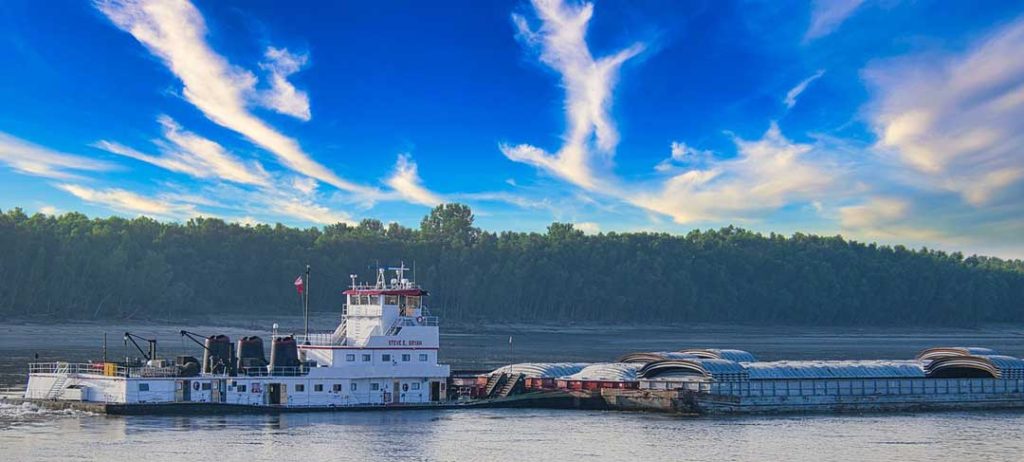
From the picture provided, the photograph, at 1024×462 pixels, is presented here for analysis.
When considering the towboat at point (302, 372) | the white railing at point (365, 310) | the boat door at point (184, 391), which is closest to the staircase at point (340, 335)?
the towboat at point (302, 372)

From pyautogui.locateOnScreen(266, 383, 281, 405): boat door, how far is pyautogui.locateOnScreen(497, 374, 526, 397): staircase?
14009 millimetres

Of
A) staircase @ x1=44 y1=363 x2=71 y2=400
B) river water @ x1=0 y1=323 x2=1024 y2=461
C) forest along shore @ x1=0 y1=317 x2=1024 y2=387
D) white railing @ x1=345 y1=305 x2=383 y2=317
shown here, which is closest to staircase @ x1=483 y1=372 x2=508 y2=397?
river water @ x1=0 y1=323 x2=1024 y2=461

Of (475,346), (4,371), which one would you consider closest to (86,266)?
(475,346)

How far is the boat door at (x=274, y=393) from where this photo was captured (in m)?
59.2

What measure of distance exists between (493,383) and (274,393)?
1444cm

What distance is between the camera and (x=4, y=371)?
267 feet

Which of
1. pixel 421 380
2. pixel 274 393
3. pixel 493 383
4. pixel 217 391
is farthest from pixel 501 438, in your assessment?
pixel 493 383

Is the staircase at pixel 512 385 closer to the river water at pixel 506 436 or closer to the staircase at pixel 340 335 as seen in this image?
the river water at pixel 506 436

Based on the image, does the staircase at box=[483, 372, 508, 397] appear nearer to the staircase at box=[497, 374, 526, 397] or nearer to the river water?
the staircase at box=[497, 374, 526, 397]

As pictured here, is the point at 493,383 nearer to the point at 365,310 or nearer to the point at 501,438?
the point at 365,310

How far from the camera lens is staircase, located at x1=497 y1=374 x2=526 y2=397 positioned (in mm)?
67688

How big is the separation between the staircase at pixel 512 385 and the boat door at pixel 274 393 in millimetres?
14009

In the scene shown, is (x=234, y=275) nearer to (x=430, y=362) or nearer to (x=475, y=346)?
(x=475, y=346)

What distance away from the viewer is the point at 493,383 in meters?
68.8
